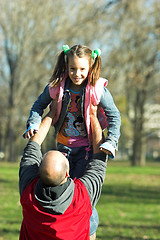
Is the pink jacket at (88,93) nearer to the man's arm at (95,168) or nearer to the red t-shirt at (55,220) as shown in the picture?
the man's arm at (95,168)

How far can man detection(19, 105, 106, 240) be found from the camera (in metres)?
2.69

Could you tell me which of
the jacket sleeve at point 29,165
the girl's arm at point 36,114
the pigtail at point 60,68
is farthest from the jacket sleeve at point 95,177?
the pigtail at point 60,68

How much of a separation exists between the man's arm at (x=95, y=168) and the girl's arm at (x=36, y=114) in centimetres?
46

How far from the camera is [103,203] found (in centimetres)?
1026

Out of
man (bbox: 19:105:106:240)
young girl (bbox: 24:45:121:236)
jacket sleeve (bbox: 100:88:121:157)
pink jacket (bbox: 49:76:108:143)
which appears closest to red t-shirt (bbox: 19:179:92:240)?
man (bbox: 19:105:106:240)

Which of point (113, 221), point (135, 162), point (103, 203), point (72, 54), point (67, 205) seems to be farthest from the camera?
point (135, 162)

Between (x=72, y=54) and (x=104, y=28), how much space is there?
21278 millimetres

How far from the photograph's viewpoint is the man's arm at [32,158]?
2.97 m

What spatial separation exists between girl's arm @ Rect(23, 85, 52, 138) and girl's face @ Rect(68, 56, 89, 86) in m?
0.31

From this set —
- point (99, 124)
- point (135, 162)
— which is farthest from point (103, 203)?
point (135, 162)

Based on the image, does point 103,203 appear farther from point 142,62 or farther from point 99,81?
point 142,62

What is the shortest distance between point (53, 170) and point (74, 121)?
992 mm

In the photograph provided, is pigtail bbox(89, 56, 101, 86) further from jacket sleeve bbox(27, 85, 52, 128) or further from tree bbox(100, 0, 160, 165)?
tree bbox(100, 0, 160, 165)

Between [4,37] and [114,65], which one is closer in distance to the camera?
[114,65]
